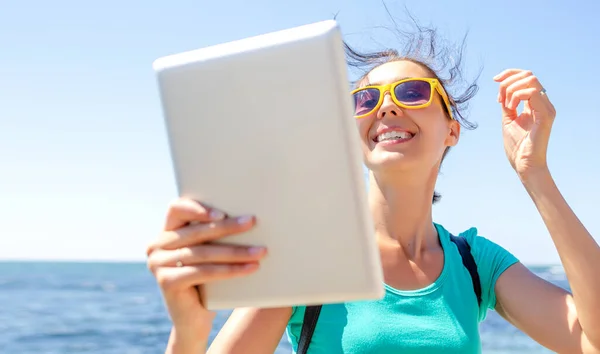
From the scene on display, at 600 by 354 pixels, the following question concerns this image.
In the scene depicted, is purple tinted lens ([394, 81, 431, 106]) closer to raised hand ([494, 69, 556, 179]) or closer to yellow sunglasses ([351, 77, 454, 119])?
yellow sunglasses ([351, 77, 454, 119])

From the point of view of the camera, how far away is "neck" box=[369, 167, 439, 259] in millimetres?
2475

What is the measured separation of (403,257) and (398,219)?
0.16 metres

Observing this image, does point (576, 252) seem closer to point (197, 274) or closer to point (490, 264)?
point (490, 264)

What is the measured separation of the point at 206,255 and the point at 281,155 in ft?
0.98

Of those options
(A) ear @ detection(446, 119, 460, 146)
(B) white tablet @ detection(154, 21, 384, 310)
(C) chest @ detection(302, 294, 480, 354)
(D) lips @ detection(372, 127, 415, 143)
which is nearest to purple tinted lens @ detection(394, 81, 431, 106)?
(D) lips @ detection(372, 127, 415, 143)

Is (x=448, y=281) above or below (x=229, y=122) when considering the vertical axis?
below

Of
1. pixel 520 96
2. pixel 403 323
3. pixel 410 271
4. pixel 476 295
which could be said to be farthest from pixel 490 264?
pixel 520 96

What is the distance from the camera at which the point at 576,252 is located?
2209 millimetres

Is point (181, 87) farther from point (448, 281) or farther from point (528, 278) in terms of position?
point (528, 278)

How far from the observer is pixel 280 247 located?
1428mm

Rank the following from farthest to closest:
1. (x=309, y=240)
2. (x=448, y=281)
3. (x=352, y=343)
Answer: (x=448, y=281) < (x=352, y=343) < (x=309, y=240)

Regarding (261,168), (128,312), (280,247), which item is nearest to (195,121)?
(261,168)

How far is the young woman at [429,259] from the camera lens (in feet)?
6.95

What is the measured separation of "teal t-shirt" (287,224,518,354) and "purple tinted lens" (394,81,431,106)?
66 centimetres
